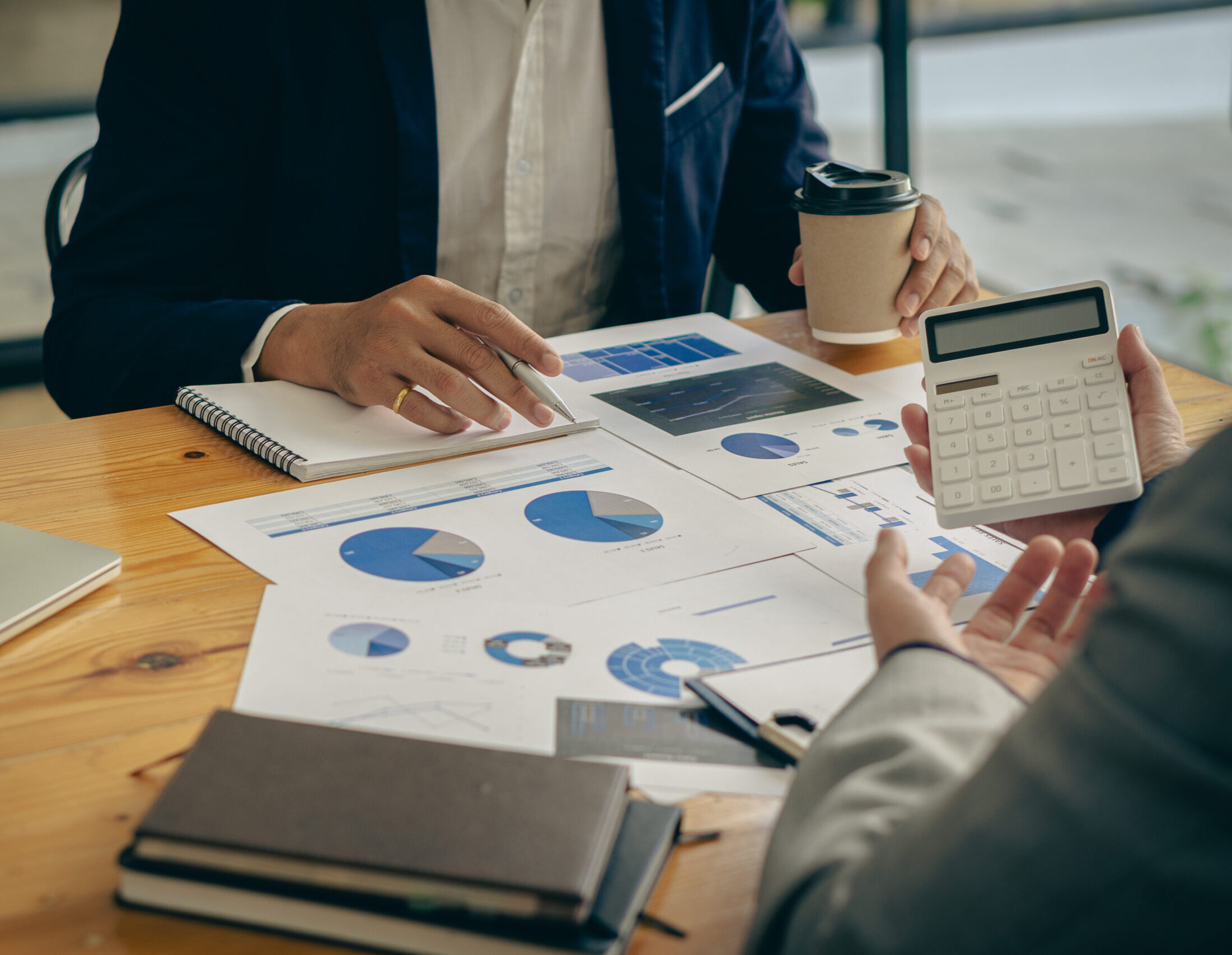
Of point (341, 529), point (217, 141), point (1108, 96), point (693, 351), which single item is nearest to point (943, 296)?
point (693, 351)

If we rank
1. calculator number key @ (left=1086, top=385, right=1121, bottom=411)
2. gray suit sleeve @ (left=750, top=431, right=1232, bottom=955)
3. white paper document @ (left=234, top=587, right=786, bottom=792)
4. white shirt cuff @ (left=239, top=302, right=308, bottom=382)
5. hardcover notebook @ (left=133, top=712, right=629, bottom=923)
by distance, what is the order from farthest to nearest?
1. white shirt cuff @ (left=239, top=302, right=308, bottom=382)
2. calculator number key @ (left=1086, top=385, right=1121, bottom=411)
3. white paper document @ (left=234, top=587, right=786, bottom=792)
4. hardcover notebook @ (left=133, top=712, right=629, bottom=923)
5. gray suit sleeve @ (left=750, top=431, right=1232, bottom=955)

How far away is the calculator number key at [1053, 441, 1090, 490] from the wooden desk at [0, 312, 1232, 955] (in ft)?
0.83

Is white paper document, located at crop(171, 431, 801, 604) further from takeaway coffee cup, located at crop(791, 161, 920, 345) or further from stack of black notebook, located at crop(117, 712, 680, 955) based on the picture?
takeaway coffee cup, located at crop(791, 161, 920, 345)

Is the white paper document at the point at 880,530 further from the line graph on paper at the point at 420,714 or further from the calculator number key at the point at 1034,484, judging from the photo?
the line graph on paper at the point at 420,714

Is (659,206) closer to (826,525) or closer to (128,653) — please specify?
(826,525)

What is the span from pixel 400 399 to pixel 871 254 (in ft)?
1.62

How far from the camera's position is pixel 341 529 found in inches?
30.5

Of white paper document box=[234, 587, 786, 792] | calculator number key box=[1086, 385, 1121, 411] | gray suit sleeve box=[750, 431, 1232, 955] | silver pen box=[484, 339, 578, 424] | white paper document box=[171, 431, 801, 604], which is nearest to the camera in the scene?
gray suit sleeve box=[750, 431, 1232, 955]

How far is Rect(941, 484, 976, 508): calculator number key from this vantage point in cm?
76

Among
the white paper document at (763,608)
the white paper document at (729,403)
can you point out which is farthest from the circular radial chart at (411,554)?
the white paper document at (729,403)

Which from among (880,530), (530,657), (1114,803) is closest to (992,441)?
(880,530)

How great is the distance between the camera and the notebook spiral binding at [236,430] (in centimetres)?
88

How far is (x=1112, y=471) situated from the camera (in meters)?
0.77

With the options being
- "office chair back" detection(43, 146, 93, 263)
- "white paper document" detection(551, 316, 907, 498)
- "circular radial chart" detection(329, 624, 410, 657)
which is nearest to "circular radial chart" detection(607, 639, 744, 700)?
"circular radial chart" detection(329, 624, 410, 657)
